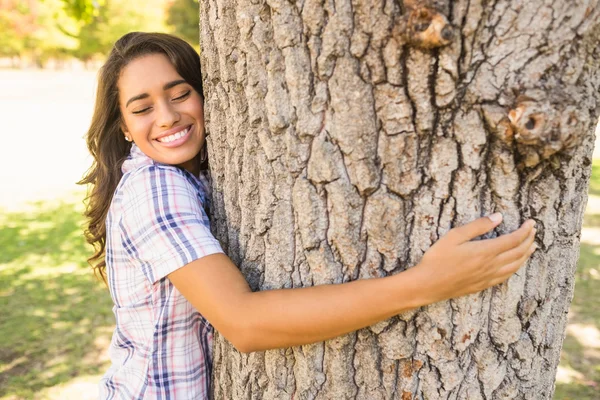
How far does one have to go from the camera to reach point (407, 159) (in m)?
1.44

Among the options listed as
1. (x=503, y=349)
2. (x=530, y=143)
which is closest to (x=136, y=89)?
(x=530, y=143)

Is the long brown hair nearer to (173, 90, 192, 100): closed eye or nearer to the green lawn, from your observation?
(173, 90, 192, 100): closed eye

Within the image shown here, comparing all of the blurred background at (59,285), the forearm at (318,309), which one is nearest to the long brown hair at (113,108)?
the forearm at (318,309)

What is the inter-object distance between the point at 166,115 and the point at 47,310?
13.5 ft

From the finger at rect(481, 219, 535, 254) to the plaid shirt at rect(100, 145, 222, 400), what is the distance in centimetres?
78

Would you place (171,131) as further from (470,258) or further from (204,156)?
(470,258)

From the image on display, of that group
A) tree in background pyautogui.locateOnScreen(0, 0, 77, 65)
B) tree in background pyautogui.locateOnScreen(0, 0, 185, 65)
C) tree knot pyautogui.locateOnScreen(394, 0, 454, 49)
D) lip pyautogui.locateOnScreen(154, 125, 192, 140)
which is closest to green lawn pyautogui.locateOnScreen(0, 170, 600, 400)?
lip pyautogui.locateOnScreen(154, 125, 192, 140)

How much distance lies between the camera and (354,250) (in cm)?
154

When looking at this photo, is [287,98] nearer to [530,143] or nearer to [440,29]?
[440,29]

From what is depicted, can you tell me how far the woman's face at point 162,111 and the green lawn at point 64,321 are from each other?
8.98 ft

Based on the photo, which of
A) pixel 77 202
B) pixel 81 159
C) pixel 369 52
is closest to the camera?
pixel 369 52

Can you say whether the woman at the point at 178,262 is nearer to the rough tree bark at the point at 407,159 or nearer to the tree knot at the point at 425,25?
the rough tree bark at the point at 407,159

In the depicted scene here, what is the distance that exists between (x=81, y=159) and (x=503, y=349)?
13.0 metres

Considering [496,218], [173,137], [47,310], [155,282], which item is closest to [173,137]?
[173,137]
